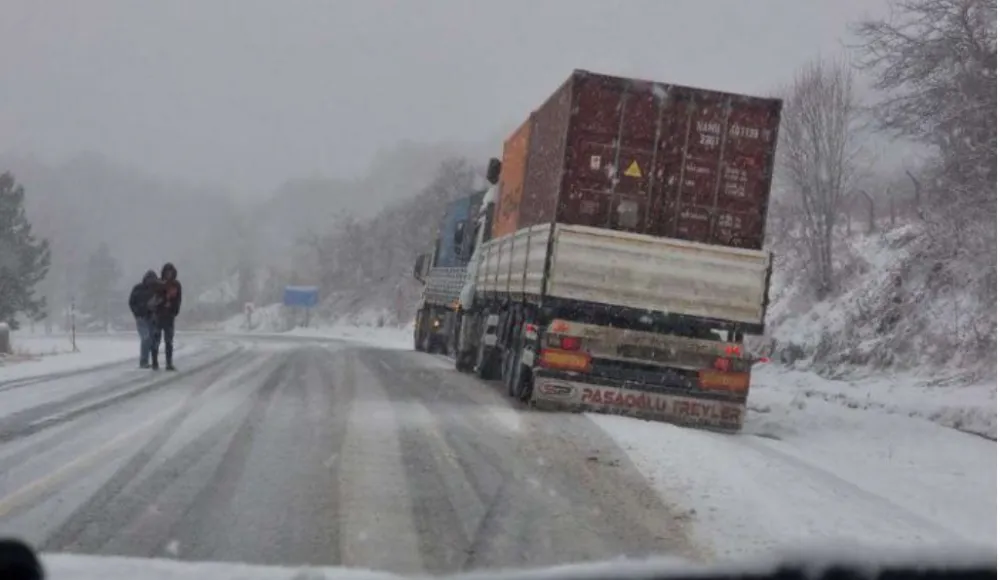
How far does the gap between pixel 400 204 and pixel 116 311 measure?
53315 mm

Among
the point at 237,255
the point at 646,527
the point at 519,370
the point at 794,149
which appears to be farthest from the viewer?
the point at 237,255

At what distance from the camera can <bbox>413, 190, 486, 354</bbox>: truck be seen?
22.9 meters

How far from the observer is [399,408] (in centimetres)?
1220

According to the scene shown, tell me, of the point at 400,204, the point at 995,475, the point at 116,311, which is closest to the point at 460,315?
the point at 995,475

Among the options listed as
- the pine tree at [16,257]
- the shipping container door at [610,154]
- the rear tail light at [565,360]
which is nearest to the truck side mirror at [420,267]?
the shipping container door at [610,154]

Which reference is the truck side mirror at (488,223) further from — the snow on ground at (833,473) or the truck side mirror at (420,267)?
the truck side mirror at (420,267)

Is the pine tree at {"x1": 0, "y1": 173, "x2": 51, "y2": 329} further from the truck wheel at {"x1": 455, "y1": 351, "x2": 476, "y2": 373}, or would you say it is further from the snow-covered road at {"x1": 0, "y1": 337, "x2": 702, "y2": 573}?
the snow-covered road at {"x1": 0, "y1": 337, "x2": 702, "y2": 573}

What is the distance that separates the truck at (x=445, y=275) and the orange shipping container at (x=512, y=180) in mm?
3697

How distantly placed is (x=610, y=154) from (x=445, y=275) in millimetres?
12846

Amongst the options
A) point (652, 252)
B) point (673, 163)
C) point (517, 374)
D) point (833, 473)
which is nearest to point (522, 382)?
point (517, 374)

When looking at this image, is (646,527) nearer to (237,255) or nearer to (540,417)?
(540,417)

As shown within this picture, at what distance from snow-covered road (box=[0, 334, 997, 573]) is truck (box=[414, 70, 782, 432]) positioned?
0.61 metres

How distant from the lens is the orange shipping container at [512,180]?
52.8 feet

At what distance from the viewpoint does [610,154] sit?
41.7 ft
